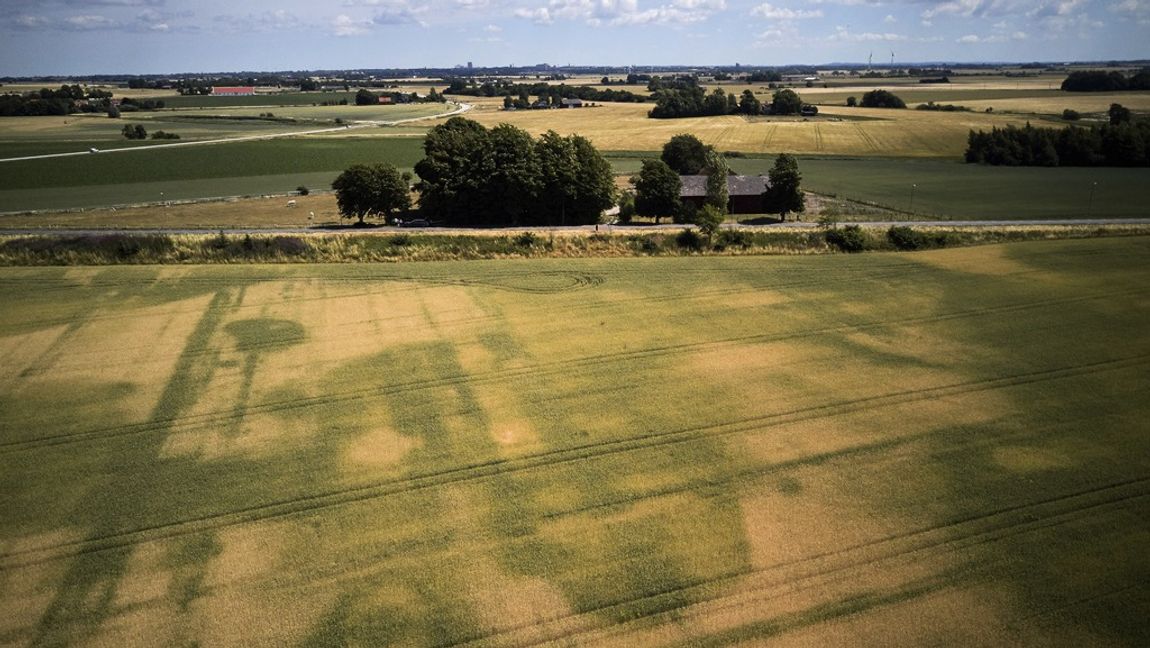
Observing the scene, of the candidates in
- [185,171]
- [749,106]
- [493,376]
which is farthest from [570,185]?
[749,106]

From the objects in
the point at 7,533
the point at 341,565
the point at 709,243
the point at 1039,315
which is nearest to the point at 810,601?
the point at 341,565

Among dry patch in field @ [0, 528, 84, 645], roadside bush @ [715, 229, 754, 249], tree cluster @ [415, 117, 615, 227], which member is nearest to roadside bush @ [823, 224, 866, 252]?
roadside bush @ [715, 229, 754, 249]

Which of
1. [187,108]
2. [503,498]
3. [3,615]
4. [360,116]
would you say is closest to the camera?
[3,615]

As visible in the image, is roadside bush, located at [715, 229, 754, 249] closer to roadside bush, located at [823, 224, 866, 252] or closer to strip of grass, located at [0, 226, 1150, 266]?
strip of grass, located at [0, 226, 1150, 266]

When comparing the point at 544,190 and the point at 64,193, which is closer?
the point at 544,190

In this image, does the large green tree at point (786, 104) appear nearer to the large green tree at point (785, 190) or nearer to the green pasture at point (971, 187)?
the green pasture at point (971, 187)

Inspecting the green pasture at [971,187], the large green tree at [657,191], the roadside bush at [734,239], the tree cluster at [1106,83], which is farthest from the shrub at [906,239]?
the tree cluster at [1106,83]

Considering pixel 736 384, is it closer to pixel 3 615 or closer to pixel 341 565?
pixel 341 565
